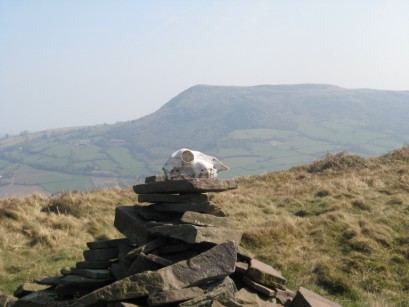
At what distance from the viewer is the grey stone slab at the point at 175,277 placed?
705 cm

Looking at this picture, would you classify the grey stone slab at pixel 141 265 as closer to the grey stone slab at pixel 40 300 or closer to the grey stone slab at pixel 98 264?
the grey stone slab at pixel 98 264

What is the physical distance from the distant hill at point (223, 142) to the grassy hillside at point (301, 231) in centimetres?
4966

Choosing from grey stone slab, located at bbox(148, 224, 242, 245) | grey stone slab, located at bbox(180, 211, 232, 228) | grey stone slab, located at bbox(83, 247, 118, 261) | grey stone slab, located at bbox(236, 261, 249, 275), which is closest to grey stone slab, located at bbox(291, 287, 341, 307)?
grey stone slab, located at bbox(236, 261, 249, 275)

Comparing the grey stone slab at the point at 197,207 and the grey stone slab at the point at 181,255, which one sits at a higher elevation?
the grey stone slab at the point at 197,207

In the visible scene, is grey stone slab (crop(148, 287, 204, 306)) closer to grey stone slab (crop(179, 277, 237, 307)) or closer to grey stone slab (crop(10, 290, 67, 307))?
grey stone slab (crop(179, 277, 237, 307))

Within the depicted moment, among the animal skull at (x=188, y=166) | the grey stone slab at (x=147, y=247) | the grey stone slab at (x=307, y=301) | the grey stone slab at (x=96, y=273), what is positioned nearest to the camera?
the grey stone slab at (x=307, y=301)

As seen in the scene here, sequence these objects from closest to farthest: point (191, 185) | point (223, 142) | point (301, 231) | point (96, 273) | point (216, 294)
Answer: point (216, 294), point (96, 273), point (191, 185), point (301, 231), point (223, 142)

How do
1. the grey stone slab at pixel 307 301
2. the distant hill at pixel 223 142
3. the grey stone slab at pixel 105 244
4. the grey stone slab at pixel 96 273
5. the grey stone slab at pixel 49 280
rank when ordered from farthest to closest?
the distant hill at pixel 223 142 < the grey stone slab at pixel 105 244 < the grey stone slab at pixel 49 280 < the grey stone slab at pixel 96 273 < the grey stone slab at pixel 307 301

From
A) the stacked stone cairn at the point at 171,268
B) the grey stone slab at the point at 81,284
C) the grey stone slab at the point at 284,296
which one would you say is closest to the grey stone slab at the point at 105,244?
the stacked stone cairn at the point at 171,268

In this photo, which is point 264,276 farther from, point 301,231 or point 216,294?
point 301,231

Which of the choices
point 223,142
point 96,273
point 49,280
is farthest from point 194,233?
point 223,142

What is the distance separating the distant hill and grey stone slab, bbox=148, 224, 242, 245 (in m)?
59.7

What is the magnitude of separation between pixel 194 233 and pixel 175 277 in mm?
902

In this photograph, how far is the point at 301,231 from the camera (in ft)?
44.4
